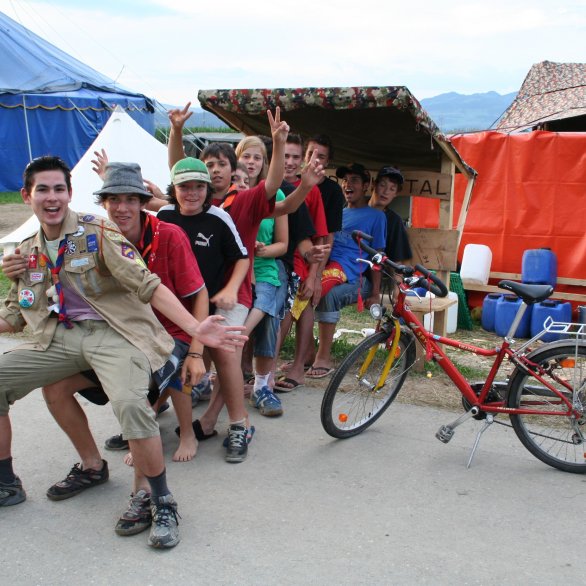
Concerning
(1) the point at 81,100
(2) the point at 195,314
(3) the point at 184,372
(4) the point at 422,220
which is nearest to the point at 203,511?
(3) the point at 184,372

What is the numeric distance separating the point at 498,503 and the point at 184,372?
1.73 metres

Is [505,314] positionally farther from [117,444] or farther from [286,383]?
[117,444]

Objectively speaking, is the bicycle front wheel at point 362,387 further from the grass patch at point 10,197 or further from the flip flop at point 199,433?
the grass patch at point 10,197

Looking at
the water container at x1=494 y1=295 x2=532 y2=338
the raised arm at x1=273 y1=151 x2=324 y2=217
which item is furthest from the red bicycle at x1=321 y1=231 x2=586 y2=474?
the water container at x1=494 y1=295 x2=532 y2=338

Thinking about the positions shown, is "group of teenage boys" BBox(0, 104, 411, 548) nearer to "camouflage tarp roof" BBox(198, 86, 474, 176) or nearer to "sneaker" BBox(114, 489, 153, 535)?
"sneaker" BBox(114, 489, 153, 535)

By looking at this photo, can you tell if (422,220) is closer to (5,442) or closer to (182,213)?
(182,213)

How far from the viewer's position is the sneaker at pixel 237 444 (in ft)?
13.0

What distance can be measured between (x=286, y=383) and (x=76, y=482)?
195 centimetres

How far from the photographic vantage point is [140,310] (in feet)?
11.0

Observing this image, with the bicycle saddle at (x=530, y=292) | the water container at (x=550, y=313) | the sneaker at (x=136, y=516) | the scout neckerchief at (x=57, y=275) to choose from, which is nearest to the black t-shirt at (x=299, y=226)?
the bicycle saddle at (x=530, y=292)

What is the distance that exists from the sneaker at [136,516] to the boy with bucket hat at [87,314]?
0.10m

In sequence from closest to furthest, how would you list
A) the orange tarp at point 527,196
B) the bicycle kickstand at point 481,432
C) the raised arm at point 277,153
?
the bicycle kickstand at point 481,432, the raised arm at point 277,153, the orange tarp at point 527,196

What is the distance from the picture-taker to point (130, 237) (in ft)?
11.8

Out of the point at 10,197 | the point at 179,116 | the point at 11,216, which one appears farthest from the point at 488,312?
the point at 10,197
